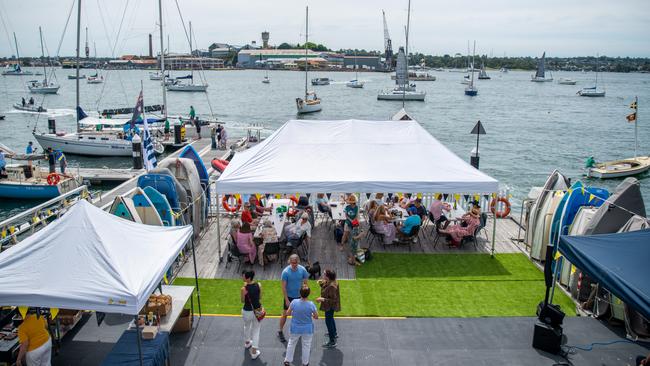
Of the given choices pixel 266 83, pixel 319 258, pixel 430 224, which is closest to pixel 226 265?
pixel 319 258

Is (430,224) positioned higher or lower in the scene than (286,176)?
lower

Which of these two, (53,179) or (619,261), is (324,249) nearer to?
(619,261)

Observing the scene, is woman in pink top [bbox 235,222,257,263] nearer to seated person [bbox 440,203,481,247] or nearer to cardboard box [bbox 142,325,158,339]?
cardboard box [bbox 142,325,158,339]

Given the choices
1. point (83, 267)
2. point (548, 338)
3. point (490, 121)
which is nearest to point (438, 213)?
point (548, 338)

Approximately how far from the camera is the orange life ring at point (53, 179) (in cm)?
2133

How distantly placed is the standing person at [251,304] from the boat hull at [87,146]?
26.9 meters

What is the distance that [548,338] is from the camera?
Result: 7.95m

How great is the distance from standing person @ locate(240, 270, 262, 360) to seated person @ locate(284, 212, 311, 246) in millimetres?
3783

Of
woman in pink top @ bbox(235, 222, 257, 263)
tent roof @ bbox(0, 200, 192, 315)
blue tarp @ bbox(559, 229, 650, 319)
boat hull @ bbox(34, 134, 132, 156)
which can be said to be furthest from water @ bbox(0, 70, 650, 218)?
tent roof @ bbox(0, 200, 192, 315)

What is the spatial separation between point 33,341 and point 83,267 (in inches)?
49.2

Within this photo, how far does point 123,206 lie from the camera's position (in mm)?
10430

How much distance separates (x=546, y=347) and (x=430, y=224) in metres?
6.61

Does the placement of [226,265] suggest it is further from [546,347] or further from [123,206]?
[546,347]

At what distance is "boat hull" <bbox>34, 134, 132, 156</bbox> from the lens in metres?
31.7
